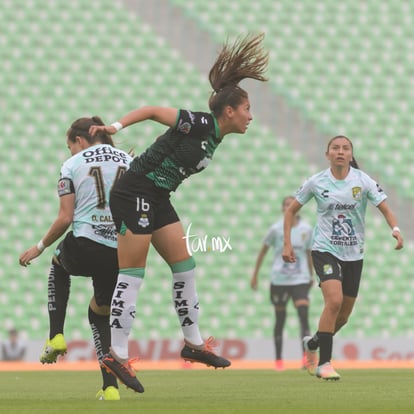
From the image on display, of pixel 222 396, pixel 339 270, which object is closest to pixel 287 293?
pixel 339 270

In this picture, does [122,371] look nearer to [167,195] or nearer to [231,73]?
[167,195]

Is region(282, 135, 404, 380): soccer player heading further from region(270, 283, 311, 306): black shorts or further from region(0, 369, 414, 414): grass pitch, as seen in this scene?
region(270, 283, 311, 306): black shorts

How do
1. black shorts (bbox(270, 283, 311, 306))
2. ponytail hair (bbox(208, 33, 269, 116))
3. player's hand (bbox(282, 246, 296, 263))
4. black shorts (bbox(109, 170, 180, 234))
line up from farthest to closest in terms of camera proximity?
black shorts (bbox(270, 283, 311, 306)) < player's hand (bbox(282, 246, 296, 263)) < ponytail hair (bbox(208, 33, 269, 116)) < black shorts (bbox(109, 170, 180, 234))

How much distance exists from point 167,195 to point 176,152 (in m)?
0.30

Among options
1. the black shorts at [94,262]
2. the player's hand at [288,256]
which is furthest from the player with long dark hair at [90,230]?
the player's hand at [288,256]

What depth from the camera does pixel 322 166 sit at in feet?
64.8

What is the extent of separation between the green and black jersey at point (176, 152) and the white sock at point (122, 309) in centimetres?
62

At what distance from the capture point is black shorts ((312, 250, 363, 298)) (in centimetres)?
873

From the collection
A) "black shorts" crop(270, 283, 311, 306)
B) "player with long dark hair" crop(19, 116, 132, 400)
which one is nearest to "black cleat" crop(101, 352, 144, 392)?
"player with long dark hair" crop(19, 116, 132, 400)

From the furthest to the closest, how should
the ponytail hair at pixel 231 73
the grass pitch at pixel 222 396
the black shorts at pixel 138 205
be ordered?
the ponytail hair at pixel 231 73 → the black shorts at pixel 138 205 → the grass pitch at pixel 222 396

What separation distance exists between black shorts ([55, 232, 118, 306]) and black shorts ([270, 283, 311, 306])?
6175 millimetres

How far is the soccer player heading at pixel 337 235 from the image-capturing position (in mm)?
8734

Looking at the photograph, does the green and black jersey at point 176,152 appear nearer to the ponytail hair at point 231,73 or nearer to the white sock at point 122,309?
the ponytail hair at point 231,73

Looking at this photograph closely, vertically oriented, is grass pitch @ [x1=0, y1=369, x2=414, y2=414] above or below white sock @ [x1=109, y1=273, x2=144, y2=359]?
below
